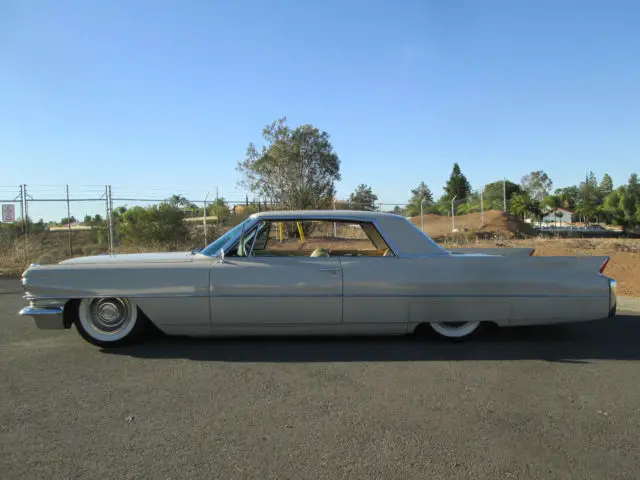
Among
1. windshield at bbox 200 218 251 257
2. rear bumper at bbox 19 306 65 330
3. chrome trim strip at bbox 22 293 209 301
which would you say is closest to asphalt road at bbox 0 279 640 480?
rear bumper at bbox 19 306 65 330

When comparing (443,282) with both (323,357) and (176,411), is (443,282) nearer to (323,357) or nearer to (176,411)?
(323,357)

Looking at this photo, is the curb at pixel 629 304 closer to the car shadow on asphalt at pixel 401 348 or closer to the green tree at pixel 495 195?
the car shadow on asphalt at pixel 401 348

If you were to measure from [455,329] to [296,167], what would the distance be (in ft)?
45.8

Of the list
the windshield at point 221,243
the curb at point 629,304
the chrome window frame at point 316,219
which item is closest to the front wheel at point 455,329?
the chrome window frame at point 316,219

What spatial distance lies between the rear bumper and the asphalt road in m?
0.31

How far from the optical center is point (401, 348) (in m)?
4.82

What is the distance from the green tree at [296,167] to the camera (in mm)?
18203

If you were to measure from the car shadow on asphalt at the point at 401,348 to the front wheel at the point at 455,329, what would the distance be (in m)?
0.07

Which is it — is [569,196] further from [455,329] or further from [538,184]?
[455,329]

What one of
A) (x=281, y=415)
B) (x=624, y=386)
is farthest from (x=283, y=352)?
(x=624, y=386)

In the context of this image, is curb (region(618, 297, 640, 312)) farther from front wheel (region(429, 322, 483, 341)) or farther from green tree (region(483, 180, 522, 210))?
green tree (region(483, 180, 522, 210))

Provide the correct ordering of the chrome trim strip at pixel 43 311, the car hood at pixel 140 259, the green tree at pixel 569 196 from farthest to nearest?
the green tree at pixel 569 196
the car hood at pixel 140 259
the chrome trim strip at pixel 43 311

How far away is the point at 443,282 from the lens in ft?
15.6

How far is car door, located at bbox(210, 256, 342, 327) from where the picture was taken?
4.61 m
